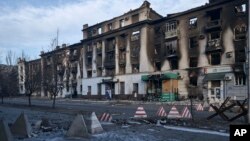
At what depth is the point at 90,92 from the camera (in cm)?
6631

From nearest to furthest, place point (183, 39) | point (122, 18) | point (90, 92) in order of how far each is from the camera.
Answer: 1. point (183, 39)
2. point (122, 18)
3. point (90, 92)

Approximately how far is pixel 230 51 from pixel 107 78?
26534 mm

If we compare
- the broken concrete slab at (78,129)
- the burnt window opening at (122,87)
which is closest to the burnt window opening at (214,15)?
the burnt window opening at (122,87)

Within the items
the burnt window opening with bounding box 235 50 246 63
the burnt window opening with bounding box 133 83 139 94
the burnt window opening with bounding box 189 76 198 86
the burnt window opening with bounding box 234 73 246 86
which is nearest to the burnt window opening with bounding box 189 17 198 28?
the burnt window opening with bounding box 189 76 198 86

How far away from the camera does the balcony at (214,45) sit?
140ft

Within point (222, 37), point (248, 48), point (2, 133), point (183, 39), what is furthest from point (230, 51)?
point (2, 133)

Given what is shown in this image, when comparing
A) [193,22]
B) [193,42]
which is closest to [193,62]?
[193,42]

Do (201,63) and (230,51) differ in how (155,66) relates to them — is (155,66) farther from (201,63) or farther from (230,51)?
(230,51)

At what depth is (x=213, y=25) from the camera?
1708 inches

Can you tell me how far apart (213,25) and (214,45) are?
107 inches

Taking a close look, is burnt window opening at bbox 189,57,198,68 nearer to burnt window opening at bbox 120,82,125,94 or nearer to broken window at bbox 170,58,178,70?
broken window at bbox 170,58,178,70

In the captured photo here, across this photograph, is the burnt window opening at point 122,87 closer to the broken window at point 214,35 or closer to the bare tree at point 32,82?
the broken window at point 214,35

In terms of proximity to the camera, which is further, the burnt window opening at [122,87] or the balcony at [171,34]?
the burnt window opening at [122,87]

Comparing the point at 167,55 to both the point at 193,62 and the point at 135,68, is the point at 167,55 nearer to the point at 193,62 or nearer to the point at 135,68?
the point at 193,62
